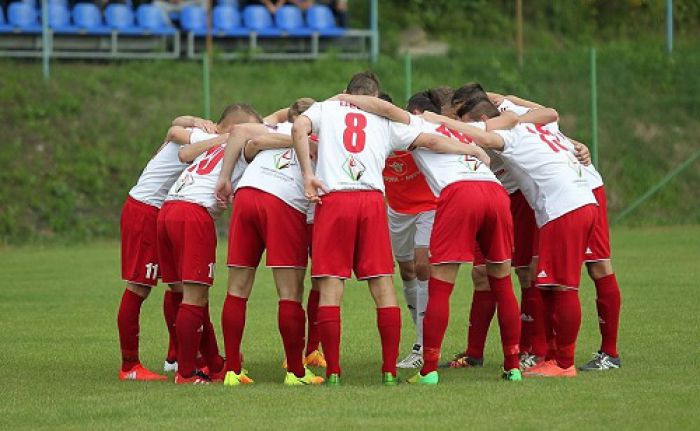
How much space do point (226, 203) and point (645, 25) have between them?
27.9m

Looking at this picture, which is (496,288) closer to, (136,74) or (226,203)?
(226,203)

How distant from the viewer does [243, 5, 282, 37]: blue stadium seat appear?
29.7 metres

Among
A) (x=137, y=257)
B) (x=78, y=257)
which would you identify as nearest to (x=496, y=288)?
(x=137, y=257)

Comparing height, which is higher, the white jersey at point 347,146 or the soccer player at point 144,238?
the white jersey at point 347,146

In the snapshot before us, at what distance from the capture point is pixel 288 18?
30125mm

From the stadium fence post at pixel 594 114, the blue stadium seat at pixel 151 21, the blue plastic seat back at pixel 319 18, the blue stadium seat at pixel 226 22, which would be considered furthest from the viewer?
the blue plastic seat back at pixel 319 18

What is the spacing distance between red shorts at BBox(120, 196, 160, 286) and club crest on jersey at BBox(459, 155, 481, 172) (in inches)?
96.9

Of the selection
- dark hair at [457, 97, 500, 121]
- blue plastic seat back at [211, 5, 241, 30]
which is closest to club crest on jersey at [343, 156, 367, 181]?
dark hair at [457, 97, 500, 121]

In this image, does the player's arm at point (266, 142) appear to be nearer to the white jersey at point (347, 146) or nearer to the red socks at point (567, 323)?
the white jersey at point (347, 146)

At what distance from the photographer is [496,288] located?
9.86 meters

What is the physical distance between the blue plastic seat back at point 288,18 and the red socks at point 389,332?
68.6 feet

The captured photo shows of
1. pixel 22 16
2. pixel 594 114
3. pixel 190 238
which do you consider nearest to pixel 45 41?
pixel 22 16

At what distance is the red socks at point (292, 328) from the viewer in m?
9.82

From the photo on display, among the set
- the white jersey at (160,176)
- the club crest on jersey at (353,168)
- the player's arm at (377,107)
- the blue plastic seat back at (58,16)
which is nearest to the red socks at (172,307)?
the white jersey at (160,176)
